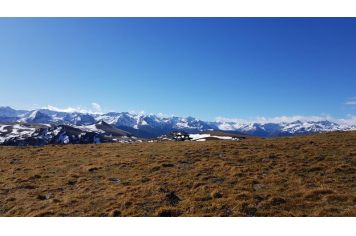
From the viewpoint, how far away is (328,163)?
2020 cm

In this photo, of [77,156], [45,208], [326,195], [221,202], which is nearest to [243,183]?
[221,202]

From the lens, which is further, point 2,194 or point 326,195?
point 2,194

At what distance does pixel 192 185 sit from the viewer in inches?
656

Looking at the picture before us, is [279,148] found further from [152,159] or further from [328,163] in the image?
[152,159]

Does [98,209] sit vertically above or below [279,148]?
below

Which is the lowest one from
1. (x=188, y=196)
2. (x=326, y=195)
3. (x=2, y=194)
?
(x=2, y=194)

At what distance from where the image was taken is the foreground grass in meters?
12.3

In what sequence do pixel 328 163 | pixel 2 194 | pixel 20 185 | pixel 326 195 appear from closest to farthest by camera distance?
pixel 326 195
pixel 2 194
pixel 20 185
pixel 328 163

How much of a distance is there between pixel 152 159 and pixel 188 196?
13.2 meters

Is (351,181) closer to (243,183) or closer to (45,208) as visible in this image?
(243,183)

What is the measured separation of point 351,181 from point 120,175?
20.9 meters

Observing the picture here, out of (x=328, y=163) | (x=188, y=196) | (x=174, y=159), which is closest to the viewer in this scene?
(x=188, y=196)

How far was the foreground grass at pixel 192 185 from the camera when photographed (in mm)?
12258

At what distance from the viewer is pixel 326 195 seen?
42.2ft
